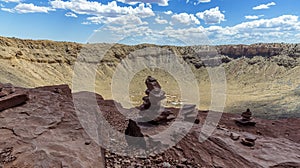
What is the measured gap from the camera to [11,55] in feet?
215

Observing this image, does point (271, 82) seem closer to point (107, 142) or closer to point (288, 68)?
point (288, 68)

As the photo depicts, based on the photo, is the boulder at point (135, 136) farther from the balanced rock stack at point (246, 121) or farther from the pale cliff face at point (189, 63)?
the pale cliff face at point (189, 63)

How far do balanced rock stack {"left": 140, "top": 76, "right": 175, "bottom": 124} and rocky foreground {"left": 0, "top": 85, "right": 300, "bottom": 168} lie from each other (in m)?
0.54

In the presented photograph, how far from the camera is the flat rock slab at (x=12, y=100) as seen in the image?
10.5 m

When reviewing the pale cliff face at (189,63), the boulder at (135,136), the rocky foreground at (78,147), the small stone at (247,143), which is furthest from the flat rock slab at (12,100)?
the pale cliff face at (189,63)

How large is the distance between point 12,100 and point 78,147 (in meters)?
4.10

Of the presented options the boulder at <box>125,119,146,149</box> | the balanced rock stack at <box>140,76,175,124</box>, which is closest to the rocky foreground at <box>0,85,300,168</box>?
the boulder at <box>125,119,146,149</box>

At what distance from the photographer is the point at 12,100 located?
433 inches

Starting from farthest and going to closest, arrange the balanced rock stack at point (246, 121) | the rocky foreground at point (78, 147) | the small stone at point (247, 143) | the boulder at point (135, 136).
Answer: the balanced rock stack at point (246, 121)
the small stone at point (247, 143)
the boulder at point (135, 136)
the rocky foreground at point (78, 147)

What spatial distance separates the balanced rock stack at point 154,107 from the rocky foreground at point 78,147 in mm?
542

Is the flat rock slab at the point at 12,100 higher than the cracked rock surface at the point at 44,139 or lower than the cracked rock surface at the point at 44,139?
higher

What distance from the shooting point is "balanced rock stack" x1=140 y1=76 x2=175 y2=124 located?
1271 cm

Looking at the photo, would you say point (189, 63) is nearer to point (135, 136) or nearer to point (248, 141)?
point (248, 141)

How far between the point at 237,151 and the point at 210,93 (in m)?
70.7
